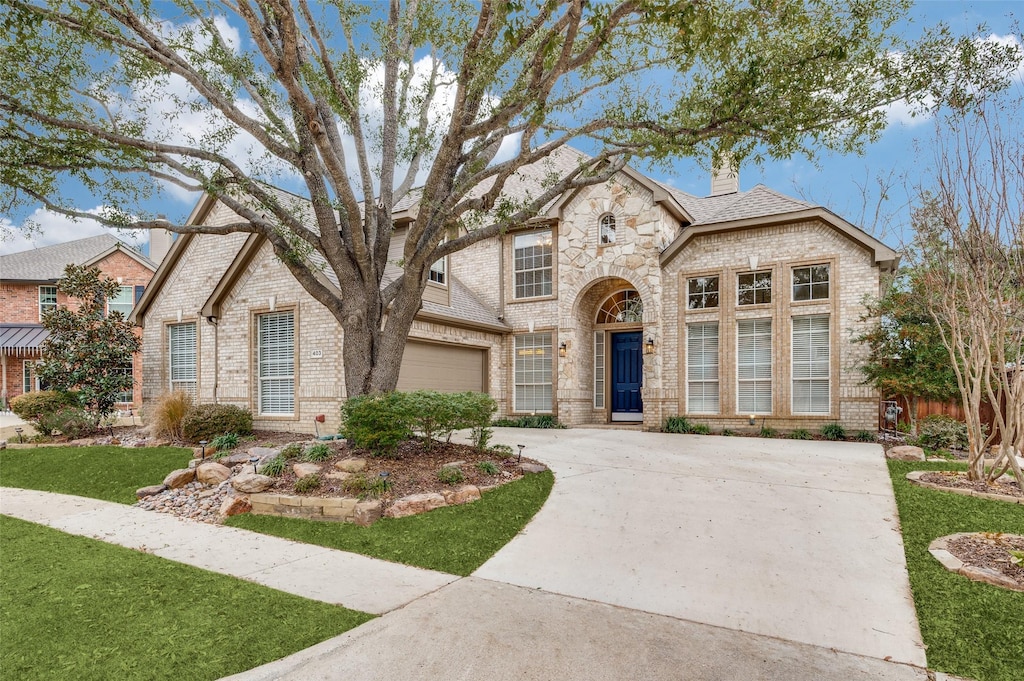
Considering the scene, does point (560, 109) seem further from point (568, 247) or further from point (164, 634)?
point (164, 634)

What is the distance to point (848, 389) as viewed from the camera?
40.1 feet

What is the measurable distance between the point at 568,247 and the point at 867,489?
30.9 ft

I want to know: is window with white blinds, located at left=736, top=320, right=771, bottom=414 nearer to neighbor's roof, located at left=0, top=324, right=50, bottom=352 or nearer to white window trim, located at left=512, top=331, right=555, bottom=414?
white window trim, located at left=512, top=331, right=555, bottom=414

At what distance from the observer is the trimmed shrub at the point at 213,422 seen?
11.5m

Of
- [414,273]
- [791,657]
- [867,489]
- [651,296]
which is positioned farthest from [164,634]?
[651,296]

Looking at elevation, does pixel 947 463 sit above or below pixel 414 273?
below

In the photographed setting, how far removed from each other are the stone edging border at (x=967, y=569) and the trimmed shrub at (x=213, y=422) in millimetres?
11880

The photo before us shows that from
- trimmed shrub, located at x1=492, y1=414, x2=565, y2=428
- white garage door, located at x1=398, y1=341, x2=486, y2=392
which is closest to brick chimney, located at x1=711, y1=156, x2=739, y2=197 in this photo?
trimmed shrub, located at x1=492, y1=414, x2=565, y2=428

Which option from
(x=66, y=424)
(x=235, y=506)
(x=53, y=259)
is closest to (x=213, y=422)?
(x=66, y=424)

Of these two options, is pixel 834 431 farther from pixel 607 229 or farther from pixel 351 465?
pixel 351 465

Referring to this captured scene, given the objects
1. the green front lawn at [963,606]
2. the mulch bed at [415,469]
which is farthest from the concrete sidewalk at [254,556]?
the green front lawn at [963,606]

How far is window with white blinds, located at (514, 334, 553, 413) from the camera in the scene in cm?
1549

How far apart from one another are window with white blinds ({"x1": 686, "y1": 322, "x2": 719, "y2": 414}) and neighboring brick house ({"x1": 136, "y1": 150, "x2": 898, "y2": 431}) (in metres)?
0.04

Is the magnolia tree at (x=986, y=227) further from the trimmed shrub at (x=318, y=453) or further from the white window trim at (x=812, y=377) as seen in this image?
the trimmed shrub at (x=318, y=453)
